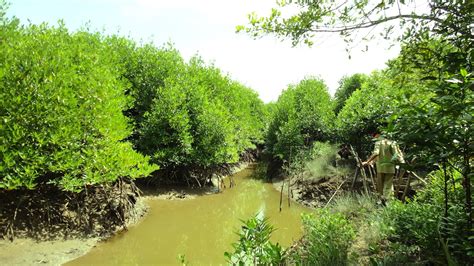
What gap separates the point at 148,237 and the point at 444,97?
8831mm

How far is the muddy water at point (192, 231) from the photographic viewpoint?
8.28 metres

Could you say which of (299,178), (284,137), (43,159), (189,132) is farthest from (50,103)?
A: (284,137)

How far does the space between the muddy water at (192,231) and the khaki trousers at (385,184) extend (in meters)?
2.82

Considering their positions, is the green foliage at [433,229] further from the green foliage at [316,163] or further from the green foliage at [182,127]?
the green foliage at [182,127]

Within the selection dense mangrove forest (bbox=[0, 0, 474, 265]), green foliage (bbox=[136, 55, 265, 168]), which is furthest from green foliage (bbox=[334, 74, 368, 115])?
green foliage (bbox=[136, 55, 265, 168])

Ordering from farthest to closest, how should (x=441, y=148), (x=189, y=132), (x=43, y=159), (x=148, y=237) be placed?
(x=189, y=132), (x=148, y=237), (x=43, y=159), (x=441, y=148)

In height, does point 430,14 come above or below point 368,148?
above

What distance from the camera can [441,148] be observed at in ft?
11.0

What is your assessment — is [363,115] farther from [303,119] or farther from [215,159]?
[215,159]

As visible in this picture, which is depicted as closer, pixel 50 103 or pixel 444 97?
pixel 444 97

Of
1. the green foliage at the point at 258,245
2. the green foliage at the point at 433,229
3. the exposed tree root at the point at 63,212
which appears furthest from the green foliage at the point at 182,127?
the green foliage at the point at 433,229

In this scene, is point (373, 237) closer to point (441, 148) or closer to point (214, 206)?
point (441, 148)

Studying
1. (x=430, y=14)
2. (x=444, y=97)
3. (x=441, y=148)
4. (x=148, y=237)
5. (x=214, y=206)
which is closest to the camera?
(x=444, y=97)

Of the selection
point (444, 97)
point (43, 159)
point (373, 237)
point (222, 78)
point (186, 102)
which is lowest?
point (373, 237)
